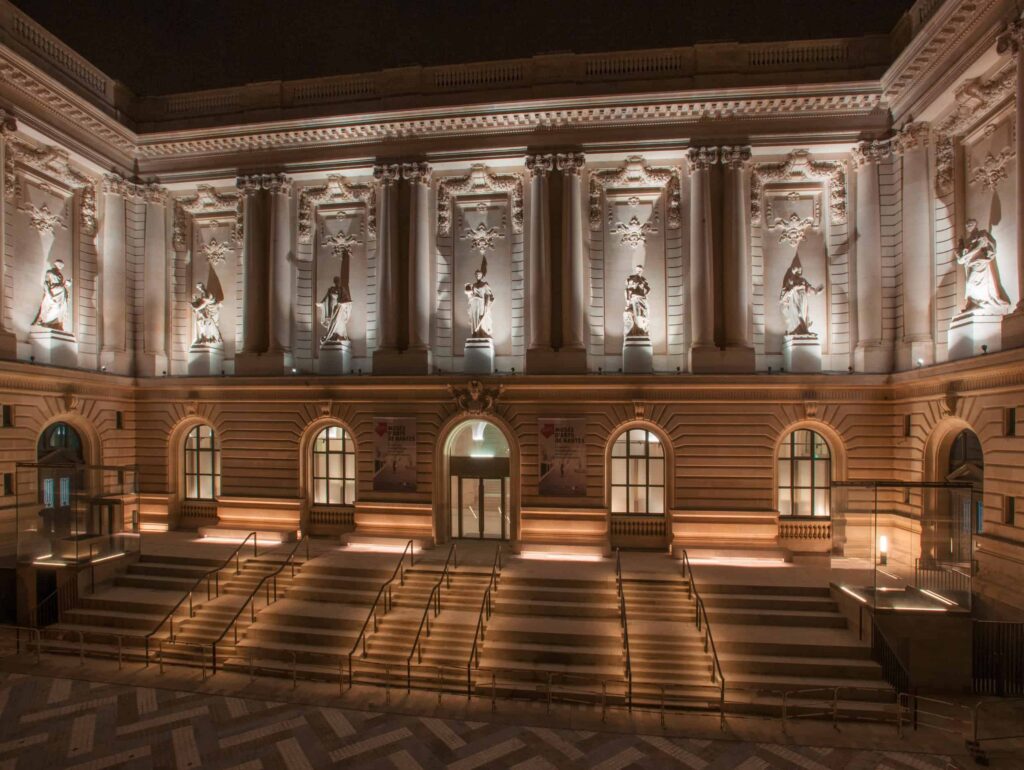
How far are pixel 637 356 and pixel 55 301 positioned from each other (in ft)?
59.4

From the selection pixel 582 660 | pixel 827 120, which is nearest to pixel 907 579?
pixel 582 660

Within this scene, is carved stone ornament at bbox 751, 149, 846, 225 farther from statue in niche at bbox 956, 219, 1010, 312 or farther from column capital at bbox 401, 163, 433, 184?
column capital at bbox 401, 163, 433, 184

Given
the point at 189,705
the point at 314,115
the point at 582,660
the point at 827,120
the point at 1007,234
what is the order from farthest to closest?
the point at 314,115, the point at 827,120, the point at 1007,234, the point at 582,660, the point at 189,705

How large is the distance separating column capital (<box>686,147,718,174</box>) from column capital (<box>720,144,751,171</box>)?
0.27 m

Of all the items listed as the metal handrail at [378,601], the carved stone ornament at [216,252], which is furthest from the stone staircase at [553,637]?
the carved stone ornament at [216,252]

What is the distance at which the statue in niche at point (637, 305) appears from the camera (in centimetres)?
1850

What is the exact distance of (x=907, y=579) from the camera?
12195 mm

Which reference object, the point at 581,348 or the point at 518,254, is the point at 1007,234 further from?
the point at 518,254

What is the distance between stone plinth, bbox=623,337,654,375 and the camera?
1845 cm

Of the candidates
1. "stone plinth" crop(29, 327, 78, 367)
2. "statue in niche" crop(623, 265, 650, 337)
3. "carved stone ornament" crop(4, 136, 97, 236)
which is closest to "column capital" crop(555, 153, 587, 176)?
"statue in niche" crop(623, 265, 650, 337)

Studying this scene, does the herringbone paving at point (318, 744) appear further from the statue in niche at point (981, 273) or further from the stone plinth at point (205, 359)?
the stone plinth at point (205, 359)

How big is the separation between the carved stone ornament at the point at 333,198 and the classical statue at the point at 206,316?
385 cm

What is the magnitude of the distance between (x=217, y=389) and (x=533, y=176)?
12.6 m

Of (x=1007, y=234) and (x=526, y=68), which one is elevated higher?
(x=526, y=68)
